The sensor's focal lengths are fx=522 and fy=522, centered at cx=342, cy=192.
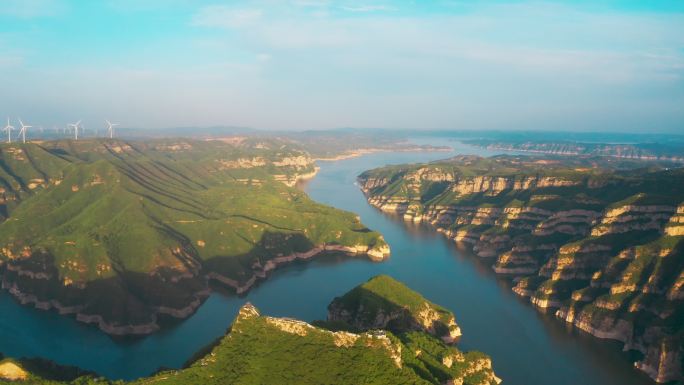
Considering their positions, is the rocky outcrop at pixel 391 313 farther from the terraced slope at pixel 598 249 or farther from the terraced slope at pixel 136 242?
the terraced slope at pixel 136 242

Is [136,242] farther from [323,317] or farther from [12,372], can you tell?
[12,372]

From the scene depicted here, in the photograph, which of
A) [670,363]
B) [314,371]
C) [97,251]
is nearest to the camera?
[314,371]

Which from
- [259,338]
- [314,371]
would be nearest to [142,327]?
[259,338]

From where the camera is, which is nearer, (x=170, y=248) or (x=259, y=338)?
(x=259, y=338)

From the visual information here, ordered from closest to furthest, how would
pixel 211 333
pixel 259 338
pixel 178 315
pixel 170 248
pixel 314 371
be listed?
pixel 314 371, pixel 259 338, pixel 211 333, pixel 178 315, pixel 170 248

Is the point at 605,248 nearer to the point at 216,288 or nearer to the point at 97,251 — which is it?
the point at 216,288

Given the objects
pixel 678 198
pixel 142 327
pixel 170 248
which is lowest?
pixel 142 327

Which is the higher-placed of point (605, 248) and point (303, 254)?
point (605, 248)

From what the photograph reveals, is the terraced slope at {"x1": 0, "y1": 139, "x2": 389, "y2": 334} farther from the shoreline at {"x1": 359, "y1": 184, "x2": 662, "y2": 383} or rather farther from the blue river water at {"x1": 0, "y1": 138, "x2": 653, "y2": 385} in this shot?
the shoreline at {"x1": 359, "y1": 184, "x2": 662, "y2": 383}
